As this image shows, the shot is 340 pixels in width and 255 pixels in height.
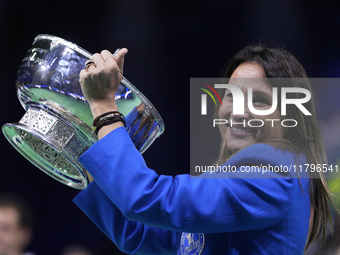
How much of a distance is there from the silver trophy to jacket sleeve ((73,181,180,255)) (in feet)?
0.45

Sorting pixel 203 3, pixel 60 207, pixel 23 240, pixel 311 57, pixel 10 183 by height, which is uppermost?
pixel 203 3

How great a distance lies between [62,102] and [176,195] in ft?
0.94

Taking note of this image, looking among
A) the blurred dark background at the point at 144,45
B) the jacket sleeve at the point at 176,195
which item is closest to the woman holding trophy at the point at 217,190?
the jacket sleeve at the point at 176,195

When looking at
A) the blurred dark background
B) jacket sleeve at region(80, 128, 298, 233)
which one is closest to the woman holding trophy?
jacket sleeve at region(80, 128, 298, 233)

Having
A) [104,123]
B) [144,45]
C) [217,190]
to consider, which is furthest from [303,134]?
[144,45]

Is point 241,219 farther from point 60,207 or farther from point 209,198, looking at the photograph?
point 60,207

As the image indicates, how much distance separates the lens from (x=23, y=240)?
5.53 feet

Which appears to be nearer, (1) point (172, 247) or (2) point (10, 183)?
(1) point (172, 247)

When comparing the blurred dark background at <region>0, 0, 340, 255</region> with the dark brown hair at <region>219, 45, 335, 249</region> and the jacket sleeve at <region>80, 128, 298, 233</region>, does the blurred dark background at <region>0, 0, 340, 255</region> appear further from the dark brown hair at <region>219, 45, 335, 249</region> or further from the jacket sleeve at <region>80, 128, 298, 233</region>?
the jacket sleeve at <region>80, 128, 298, 233</region>

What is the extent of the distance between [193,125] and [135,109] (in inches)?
37.9

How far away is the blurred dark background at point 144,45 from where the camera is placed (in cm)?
166

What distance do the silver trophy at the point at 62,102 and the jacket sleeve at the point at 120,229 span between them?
136 millimetres

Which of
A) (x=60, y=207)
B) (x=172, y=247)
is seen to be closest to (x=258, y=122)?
(x=172, y=247)

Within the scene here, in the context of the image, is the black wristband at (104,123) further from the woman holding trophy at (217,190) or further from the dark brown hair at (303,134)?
the dark brown hair at (303,134)
